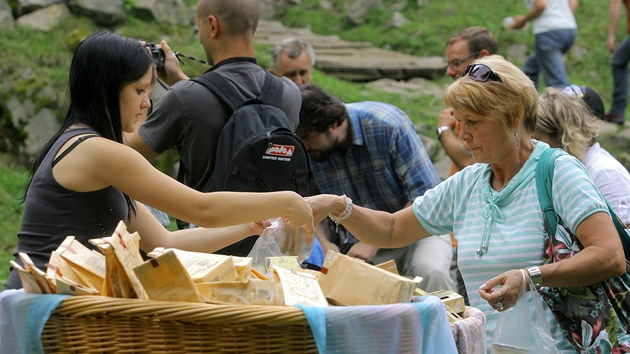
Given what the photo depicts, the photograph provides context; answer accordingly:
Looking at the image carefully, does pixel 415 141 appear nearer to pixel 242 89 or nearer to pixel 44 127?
pixel 242 89

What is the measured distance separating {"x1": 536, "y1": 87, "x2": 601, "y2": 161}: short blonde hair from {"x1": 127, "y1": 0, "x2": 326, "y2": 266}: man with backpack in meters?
1.17

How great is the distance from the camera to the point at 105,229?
9.21 feet

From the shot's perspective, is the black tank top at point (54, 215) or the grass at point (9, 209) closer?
the black tank top at point (54, 215)

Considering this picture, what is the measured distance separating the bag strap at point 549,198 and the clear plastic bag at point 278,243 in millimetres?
797

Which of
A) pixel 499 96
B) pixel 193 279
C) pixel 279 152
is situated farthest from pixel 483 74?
pixel 193 279

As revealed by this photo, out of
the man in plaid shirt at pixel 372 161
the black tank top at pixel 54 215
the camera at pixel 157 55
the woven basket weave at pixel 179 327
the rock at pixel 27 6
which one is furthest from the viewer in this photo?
the rock at pixel 27 6

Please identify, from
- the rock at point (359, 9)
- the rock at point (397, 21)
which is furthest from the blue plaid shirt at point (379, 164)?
the rock at point (359, 9)

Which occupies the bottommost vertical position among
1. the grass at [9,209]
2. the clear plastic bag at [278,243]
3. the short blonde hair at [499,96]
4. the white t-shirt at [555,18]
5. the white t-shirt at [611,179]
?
the grass at [9,209]

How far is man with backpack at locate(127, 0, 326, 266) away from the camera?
4.00 metres

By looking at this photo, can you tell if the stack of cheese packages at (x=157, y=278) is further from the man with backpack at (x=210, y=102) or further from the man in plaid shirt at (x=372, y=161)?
the man in plaid shirt at (x=372, y=161)

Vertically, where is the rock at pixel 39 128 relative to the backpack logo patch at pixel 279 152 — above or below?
below

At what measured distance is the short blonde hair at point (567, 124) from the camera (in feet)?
13.5

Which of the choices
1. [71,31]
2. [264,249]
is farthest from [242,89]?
[71,31]

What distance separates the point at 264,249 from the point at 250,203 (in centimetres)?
41
